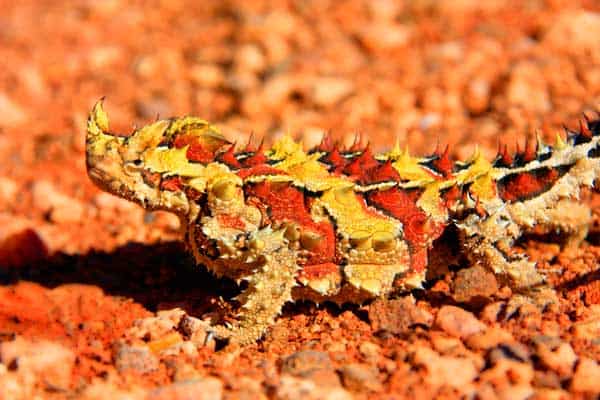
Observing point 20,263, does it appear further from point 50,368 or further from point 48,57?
point 48,57

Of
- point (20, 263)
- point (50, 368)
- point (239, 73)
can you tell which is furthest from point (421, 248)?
point (239, 73)

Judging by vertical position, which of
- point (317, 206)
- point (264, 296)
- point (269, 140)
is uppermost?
point (317, 206)

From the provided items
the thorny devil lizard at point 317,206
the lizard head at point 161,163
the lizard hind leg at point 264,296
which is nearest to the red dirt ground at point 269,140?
the lizard hind leg at point 264,296

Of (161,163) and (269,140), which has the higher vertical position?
(161,163)

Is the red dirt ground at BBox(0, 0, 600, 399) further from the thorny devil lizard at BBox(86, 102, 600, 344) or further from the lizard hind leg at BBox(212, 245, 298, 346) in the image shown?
the thorny devil lizard at BBox(86, 102, 600, 344)

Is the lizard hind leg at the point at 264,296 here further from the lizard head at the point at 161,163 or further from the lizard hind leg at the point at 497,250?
the lizard hind leg at the point at 497,250

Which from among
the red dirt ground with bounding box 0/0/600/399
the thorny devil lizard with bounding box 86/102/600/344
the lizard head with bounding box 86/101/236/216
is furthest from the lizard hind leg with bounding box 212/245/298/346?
the lizard head with bounding box 86/101/236/216

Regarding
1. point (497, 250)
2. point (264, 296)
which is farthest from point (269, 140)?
point (497, 250)

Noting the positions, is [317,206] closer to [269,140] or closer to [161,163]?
[161,163]
